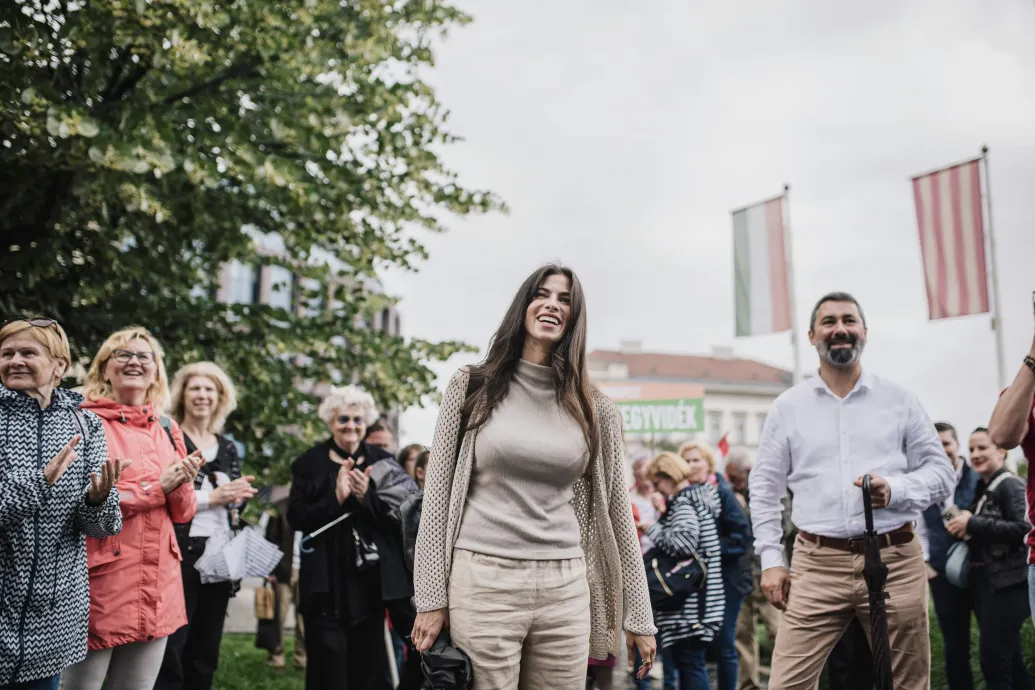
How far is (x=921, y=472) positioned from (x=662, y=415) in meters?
13.1

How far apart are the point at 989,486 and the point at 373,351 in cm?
630

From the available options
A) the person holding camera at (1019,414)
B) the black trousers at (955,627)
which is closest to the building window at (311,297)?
the black trousers at (955,627)

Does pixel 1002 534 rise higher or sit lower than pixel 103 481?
lower

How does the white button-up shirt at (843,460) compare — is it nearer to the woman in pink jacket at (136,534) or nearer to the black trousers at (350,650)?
the black trousers at (350,650)

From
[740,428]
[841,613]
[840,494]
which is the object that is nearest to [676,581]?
[841,613]

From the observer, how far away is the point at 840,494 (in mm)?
4605

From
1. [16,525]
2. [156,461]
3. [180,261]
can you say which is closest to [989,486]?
[156,461]

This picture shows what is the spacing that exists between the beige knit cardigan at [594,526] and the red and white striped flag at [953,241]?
45.0 ft

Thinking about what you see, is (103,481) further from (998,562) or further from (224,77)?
(224,77)

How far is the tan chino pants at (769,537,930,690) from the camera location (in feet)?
14.6

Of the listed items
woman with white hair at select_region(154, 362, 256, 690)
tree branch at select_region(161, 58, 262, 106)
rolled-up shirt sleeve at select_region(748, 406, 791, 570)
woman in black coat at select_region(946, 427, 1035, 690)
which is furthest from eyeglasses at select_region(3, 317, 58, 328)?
woman in black coat at select_region(946, 427, 1035, 690)

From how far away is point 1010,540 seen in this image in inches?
265

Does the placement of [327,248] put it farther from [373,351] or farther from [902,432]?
[902,432]

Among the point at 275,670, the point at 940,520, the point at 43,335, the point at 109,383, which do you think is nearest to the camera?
the point at 43,335
